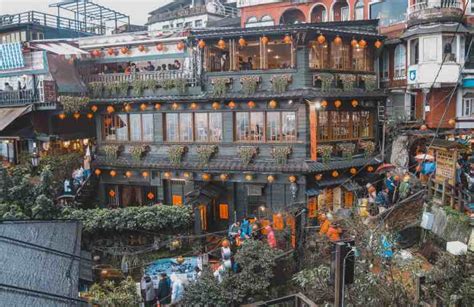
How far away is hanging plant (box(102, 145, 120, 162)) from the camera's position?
93.1 feet

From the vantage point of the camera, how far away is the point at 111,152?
28438 millimetres

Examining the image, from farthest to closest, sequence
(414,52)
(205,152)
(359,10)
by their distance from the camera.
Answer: (359,10) → (414,52) → (205,152)

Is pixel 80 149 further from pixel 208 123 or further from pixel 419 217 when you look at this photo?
pixel 419 217

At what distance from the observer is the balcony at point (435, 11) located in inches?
1118

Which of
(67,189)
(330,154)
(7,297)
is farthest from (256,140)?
(7,297)

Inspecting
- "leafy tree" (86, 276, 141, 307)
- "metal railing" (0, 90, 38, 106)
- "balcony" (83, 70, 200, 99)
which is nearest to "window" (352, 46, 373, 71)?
"balcony" (83, 70, 200, 99)

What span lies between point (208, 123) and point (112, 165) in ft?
22.2

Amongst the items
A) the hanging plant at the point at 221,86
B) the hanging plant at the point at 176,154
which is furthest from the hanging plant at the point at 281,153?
the hanging plant at the point at 176,154

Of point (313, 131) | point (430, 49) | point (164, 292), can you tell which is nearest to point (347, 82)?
point (313, 131)

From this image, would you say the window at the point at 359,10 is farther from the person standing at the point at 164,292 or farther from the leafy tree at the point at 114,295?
the leafy tree at the point at 114,295

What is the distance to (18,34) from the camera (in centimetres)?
3703

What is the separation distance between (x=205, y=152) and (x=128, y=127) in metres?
6.03

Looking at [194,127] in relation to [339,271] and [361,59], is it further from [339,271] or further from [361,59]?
[339,271]

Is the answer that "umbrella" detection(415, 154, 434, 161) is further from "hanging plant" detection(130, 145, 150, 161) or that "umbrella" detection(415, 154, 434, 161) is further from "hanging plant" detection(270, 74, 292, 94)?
"hanging plant" detection(130, 145, 150, 161)
